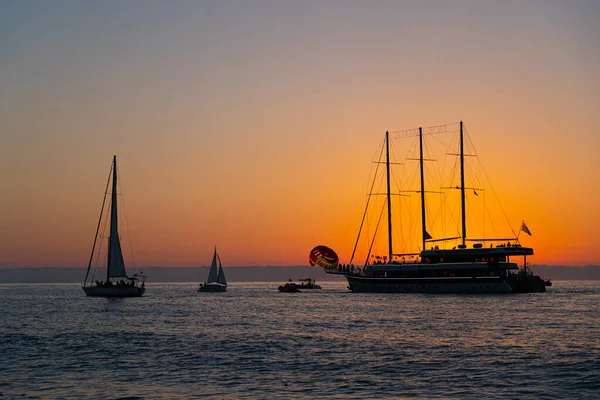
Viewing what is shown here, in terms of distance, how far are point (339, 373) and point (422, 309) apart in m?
Answer: 54.5

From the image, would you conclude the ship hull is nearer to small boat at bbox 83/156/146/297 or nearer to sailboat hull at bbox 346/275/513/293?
sailboat hull at bbox 346/275/513/293

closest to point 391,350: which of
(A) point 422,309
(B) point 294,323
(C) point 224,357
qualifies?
(C) point 224,357

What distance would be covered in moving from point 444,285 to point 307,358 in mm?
89740

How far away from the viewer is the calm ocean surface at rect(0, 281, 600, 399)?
3372cm

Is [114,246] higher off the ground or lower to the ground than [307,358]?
higher

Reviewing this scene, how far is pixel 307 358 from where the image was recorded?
44.8m

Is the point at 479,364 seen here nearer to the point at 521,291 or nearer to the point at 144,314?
the point at 144,314

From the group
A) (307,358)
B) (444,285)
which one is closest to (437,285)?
(444,285)

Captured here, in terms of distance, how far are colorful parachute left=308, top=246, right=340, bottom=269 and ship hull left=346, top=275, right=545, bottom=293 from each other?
16.6 meters

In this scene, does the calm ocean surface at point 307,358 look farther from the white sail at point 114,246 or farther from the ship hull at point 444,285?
the ship hull at point 444,285

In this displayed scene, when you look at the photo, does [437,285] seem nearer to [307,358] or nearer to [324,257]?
[324,257]

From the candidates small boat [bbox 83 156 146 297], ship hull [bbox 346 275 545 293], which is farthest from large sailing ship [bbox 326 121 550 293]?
small boat [bbox 83 156 146 297]

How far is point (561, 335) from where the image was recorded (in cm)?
5675

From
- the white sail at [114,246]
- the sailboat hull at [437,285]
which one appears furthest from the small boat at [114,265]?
the sailboat hull at [437,285]
